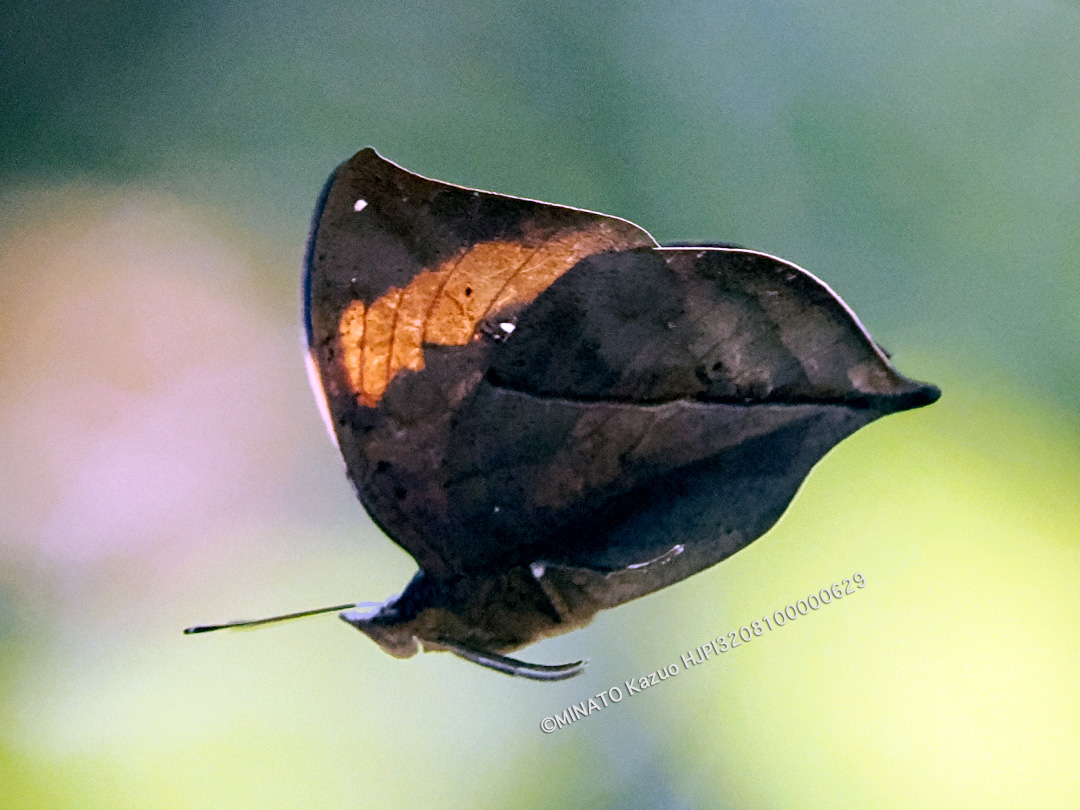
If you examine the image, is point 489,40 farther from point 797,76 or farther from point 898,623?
point 898,623

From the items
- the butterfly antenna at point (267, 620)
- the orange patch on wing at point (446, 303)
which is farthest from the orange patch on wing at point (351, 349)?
the butterfly antenna at point (267, 620)

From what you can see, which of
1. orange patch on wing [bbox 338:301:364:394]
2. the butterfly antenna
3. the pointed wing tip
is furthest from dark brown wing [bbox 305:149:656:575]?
the pointed wing tip

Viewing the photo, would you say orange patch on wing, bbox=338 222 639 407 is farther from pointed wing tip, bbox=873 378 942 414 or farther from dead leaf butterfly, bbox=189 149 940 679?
pointed wing tip, bbox=873 378 942 414

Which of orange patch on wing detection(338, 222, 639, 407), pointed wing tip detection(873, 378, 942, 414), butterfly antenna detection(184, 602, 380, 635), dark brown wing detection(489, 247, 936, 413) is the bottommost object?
butterfly antenna detection(184, 602, 380, 635)

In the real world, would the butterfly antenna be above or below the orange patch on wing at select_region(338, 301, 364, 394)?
below

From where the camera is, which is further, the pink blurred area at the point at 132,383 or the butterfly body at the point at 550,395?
the pink blurred area at the point at 132,383

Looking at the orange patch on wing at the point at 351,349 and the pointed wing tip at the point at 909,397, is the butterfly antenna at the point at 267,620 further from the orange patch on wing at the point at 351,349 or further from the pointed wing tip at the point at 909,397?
the pointed wing tip at the point at 909,397

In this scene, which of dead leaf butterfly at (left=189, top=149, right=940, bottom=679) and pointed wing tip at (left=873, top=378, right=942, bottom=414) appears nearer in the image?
dead leaf butterfly at (left=189, top=149, right=940, bottom=679)

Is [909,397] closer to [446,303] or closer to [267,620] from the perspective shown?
[446,303]
